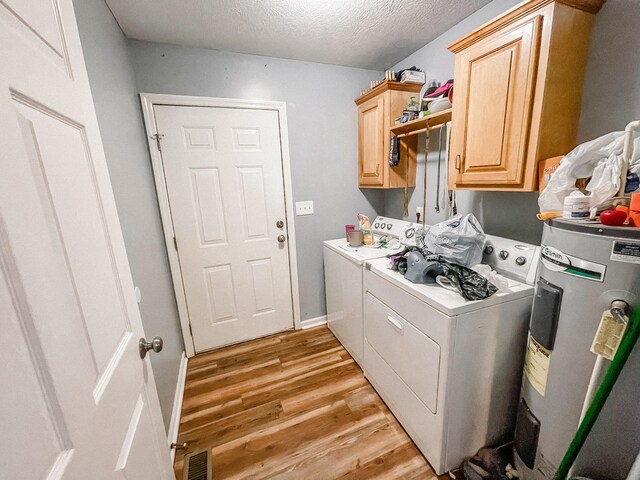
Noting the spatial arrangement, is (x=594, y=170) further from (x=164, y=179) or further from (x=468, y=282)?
(x=164, y=179)

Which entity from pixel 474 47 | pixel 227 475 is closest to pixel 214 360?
pixel 227 475

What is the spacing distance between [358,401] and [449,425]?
65cm

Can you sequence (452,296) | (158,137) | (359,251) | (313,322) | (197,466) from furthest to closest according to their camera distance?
1. (313,322)
2. (359,251)
3. (158,137)
4. (197,466)
5. (452,296)

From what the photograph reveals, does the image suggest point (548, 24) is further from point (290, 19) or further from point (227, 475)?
point (227, 475)

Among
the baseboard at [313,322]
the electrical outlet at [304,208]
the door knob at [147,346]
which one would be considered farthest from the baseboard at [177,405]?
the electrical outlet at [304,208]

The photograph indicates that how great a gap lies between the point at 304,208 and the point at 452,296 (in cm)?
153

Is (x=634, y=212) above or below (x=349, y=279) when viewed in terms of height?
above

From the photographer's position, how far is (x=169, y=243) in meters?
2.04

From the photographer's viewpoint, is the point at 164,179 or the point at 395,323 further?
the point at 164,179

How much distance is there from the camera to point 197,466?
1.37 metres

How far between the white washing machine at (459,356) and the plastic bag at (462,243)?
0.14m

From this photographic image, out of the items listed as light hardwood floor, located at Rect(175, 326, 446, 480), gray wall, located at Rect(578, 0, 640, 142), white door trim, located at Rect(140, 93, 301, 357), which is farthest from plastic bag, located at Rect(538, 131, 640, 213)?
white door trim, located at Rect(140, 93, 301, 357)

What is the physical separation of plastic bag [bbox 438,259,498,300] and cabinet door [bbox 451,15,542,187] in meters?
0.46

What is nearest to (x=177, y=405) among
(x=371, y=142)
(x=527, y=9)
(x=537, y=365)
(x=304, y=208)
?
(x=304, y=208)
